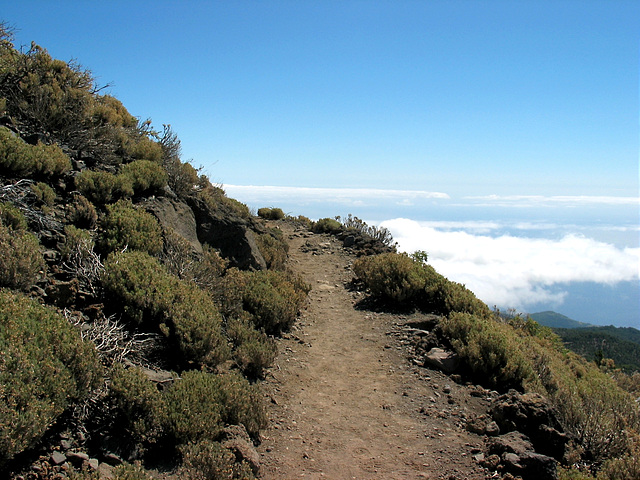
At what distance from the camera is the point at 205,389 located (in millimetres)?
4684

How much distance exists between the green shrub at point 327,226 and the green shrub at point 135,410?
1497cm

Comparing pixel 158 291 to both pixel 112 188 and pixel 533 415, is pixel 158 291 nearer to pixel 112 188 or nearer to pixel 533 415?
pixel 112 188

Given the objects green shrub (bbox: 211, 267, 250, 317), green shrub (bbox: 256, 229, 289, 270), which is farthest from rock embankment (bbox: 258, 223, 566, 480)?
green shrub (bbox: 256, 229, 289, 270)

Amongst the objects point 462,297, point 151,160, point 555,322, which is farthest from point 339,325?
point 555,322

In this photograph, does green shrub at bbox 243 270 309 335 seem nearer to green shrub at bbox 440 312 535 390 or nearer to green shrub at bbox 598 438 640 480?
green shrub at bbox 440 312 535 390

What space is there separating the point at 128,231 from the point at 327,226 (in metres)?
12.9

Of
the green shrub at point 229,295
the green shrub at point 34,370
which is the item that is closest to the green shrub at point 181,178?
the green shrub at point 229,295

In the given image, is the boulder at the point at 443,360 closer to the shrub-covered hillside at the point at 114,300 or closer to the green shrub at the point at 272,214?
the shrub-covered hillside at the point at 114,300

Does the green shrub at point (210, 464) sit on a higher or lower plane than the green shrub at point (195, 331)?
lower

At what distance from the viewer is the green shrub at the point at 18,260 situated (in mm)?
4805

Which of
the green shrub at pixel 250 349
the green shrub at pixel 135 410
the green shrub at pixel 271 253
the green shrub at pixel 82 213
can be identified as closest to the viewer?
the green shrub at pixel 135 410

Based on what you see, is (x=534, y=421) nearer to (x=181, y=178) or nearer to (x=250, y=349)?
(x=250, y=349)

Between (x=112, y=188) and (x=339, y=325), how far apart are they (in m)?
5.74

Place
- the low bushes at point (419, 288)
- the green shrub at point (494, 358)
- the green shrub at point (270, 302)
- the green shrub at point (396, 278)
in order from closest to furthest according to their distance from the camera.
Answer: the green shrub at point (494, 358), the green shrub at point (270, 302), the low bushes at point (419, 288), the green shrub at point (396, 278)
